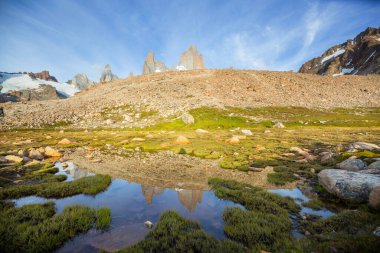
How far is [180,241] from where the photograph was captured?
26.3ft

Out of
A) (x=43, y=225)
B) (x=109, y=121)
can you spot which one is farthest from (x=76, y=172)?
(x=109, y=121)

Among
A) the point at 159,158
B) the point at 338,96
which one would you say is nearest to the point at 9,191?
the point at 159,158

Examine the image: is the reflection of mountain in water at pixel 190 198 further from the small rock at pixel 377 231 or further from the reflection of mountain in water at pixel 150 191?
the small rock at pixel 377 231

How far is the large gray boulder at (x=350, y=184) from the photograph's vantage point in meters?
10.9

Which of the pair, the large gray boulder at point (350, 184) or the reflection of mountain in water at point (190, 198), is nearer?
the large gray boulder at point (350, 184)

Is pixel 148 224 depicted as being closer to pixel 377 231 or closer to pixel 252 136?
pixel 377 231

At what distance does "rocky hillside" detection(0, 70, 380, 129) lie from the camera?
60781 millimetres

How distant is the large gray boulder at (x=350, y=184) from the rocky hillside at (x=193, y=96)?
159 ft

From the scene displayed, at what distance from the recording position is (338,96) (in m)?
78.2

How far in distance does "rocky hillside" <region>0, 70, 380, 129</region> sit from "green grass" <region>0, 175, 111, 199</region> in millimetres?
41890

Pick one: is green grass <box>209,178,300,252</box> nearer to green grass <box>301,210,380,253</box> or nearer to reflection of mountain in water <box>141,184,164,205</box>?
green grass <box>301,210,380,253</box>

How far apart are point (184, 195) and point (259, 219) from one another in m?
5.30

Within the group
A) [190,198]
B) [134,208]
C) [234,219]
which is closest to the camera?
[234,219]

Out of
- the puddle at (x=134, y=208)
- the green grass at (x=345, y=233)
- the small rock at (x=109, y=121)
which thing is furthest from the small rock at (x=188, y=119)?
the green grass at (x=345, y=233)
